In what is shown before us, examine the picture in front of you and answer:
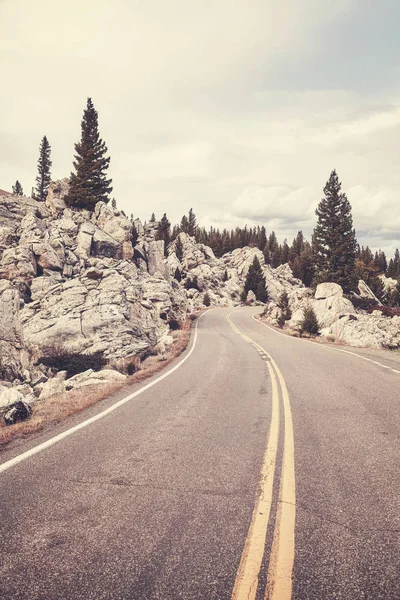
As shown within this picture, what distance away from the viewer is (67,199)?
3938cm

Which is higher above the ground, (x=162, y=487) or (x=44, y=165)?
(x=44, y=165)

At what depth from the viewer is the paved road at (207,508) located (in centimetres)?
240

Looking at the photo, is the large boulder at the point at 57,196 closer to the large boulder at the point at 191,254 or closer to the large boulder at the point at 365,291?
the large boulder at the point at 365,291

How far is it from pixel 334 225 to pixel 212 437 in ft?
144

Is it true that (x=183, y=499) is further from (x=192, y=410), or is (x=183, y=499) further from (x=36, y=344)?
(x=36, y=344)

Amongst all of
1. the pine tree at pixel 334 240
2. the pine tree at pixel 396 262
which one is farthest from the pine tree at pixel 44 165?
the pine tree at pixel 396 262

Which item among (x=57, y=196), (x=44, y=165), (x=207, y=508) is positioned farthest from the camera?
(x=44, y=165)

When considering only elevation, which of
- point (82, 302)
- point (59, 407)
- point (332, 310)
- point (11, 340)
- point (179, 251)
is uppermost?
point (179, 251)

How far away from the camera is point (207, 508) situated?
334 centimetres

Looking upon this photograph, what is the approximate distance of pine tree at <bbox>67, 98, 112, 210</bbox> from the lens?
130 ft

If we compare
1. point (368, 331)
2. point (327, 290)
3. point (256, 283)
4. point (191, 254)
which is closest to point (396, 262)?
point (256, 283)

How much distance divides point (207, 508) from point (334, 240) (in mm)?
44004

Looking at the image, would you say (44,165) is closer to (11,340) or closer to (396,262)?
(11,340)

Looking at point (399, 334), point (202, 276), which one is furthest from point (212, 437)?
point (202, 276)
